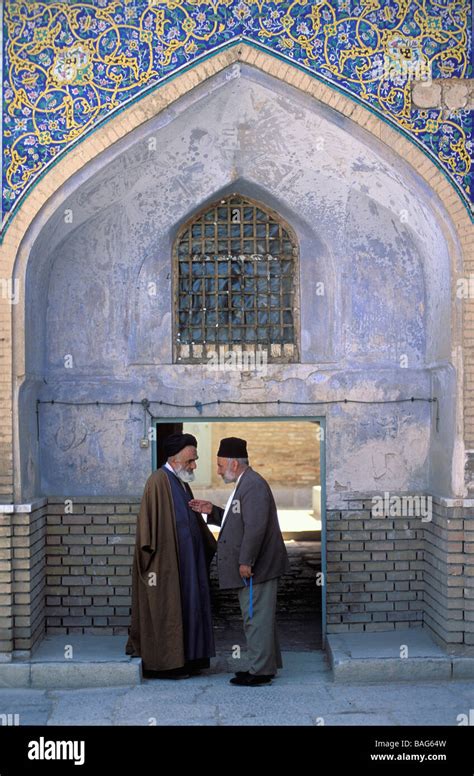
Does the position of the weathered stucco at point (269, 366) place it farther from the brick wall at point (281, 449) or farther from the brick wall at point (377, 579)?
the brick wall at point (281, 449)

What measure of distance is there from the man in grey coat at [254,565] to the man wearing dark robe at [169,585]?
255 mm

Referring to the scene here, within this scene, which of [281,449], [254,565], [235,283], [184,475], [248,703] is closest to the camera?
[248,703]

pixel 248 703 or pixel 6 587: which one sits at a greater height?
pixel 6 587

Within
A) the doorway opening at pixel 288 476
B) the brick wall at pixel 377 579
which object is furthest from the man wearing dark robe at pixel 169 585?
the doorway opening at pixel 288 476

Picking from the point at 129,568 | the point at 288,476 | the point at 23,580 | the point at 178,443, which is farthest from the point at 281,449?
the point at 23,580

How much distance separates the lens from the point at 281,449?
60.7 feet

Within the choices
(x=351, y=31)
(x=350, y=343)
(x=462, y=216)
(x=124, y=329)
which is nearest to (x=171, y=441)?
(x=124, y=329)

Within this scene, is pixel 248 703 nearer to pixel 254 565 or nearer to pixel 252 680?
pixel 252 680

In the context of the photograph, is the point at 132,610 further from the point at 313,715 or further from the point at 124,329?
the point at 124,329

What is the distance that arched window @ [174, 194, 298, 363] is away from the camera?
7879mm

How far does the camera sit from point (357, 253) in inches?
306

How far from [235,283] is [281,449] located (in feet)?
35.6

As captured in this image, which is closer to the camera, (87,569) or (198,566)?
(198,566)

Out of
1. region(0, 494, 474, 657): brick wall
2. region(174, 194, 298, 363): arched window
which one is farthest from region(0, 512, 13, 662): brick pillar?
region(174, 194, 298, 363): arched window
